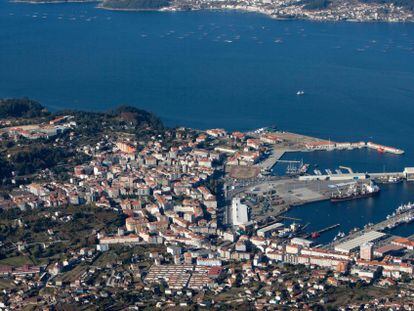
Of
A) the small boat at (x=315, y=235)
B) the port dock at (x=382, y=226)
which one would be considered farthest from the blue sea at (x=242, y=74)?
the small boat at (x=315, y=235)

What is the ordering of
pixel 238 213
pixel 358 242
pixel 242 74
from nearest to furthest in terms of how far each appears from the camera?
pixel 358 242
pixel 238 213
pixel 242 74

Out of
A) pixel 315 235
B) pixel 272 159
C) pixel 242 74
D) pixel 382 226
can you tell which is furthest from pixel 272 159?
pixel 242 74

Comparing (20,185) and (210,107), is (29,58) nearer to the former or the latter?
(210,107)

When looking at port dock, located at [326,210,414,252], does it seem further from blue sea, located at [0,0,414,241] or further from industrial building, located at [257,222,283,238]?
industrial building, located at [257,222,283,238]

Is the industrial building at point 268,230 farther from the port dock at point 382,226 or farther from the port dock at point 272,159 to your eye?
the port dock at point 272,159

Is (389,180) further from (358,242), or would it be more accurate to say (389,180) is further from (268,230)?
(268,230)

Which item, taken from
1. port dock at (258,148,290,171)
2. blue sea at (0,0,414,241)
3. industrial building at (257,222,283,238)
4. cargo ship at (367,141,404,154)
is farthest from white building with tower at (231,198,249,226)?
cargo ship at (367,141,404,154)

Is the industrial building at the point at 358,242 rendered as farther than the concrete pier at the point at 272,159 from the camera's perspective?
No
